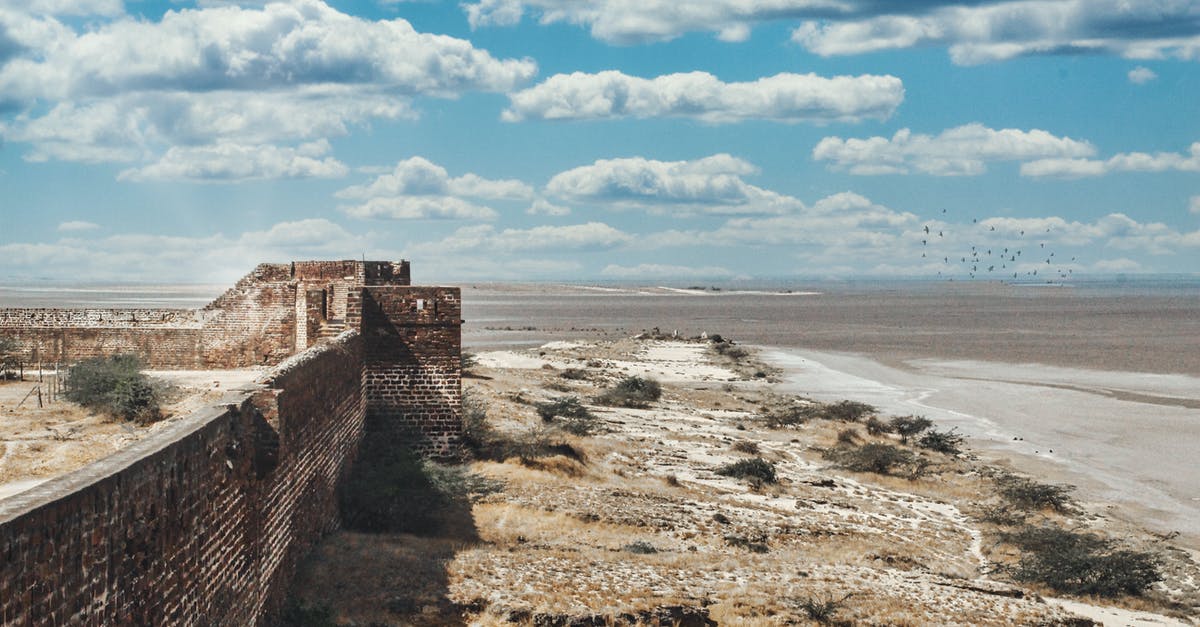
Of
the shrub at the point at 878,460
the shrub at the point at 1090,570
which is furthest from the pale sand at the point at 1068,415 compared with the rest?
the shrub at the point at 1090,570

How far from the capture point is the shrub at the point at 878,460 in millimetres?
25078

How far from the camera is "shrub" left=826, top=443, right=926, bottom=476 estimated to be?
25078mm

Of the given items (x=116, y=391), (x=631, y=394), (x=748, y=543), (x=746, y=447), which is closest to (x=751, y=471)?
(x=746, y=447)

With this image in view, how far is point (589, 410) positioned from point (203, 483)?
71.8ft

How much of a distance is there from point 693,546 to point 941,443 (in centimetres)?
1539

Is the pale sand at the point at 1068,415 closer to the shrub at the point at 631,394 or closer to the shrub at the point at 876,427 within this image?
the shrub at the point at 876,427

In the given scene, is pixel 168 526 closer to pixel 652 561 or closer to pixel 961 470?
pixel 652 561

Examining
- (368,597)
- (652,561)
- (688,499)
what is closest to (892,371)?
(688,499)

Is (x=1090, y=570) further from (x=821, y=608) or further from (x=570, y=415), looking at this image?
(x=570, y=415)

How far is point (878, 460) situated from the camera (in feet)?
82.8

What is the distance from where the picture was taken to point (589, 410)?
98.0 ft

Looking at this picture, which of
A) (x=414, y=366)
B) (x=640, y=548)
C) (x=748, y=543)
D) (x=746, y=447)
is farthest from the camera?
(x=746, y=447)

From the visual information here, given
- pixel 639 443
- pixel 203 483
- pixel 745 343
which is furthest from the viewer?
pixel 745 343

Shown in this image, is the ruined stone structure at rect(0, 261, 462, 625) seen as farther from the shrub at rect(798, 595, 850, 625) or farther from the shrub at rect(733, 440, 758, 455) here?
the shrub at rect(733, 440, 758, 455)
